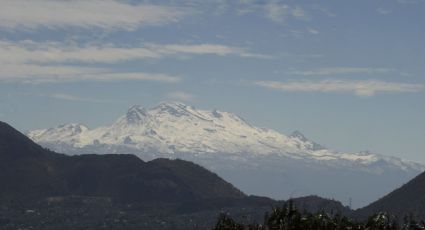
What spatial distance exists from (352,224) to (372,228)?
6984 millimetres

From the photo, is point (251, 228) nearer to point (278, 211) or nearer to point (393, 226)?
point (278, 211)

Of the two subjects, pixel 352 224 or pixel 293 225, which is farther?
pixel 352 224

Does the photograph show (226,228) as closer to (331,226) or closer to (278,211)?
(278,211)

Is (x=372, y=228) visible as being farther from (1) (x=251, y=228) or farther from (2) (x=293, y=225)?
(1) (x=251, y=228)

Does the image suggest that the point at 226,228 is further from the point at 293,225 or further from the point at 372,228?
the point at 372,228

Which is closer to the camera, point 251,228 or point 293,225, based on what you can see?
point 293,225

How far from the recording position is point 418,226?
133 m

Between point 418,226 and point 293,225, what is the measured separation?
2153 cm

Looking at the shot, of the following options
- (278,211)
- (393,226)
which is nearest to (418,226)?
(393,226)

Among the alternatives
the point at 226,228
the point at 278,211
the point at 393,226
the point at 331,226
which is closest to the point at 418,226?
the point at 393,226

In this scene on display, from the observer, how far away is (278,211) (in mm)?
131625

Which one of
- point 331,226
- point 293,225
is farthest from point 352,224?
point 293,225

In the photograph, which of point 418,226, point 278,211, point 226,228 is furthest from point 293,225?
point 418,226

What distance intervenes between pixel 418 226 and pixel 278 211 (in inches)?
942
